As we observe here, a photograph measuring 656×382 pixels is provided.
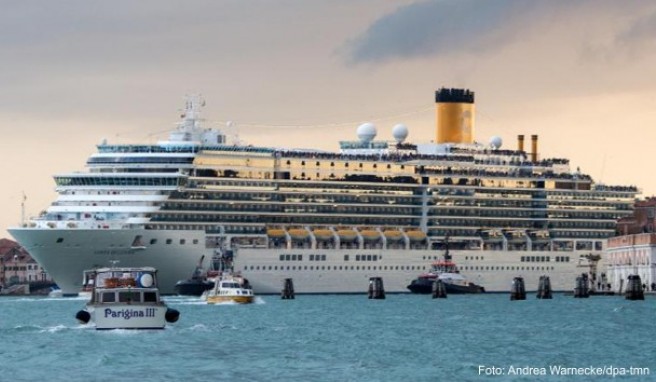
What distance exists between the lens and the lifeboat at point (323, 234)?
406 ft

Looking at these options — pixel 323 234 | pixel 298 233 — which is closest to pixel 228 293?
pixel 298 233

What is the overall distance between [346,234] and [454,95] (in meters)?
22.9

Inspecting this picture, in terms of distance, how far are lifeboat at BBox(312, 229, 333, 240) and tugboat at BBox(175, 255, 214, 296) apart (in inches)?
388

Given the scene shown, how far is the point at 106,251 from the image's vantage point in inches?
4483

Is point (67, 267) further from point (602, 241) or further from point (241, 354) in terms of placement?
point (241, 354)

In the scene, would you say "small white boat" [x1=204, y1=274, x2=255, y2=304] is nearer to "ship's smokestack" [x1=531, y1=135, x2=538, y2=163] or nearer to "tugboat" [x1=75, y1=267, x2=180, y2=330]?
"tugboat" [x1=75, y1=267, x2=180, y2=330]

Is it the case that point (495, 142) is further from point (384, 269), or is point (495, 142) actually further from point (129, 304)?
point (129, 304)

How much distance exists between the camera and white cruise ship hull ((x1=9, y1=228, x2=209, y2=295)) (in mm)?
113750

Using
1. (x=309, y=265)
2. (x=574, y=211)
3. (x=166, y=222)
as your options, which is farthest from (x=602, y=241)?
(x=166, y=222)

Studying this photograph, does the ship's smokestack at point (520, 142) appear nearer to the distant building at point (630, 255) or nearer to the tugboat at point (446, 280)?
the distant building at point (630, 255)

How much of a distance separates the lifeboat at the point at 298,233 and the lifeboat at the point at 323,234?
1.93 feet

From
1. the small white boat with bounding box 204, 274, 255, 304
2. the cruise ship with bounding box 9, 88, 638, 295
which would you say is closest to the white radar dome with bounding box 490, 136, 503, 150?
the cruise ship with bounding box 9, 88, 638, 295

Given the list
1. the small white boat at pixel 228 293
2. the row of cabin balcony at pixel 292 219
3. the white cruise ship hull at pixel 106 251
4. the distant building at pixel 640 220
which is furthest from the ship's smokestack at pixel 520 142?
the small white boat at pixel 228 293

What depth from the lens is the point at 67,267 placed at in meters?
115
